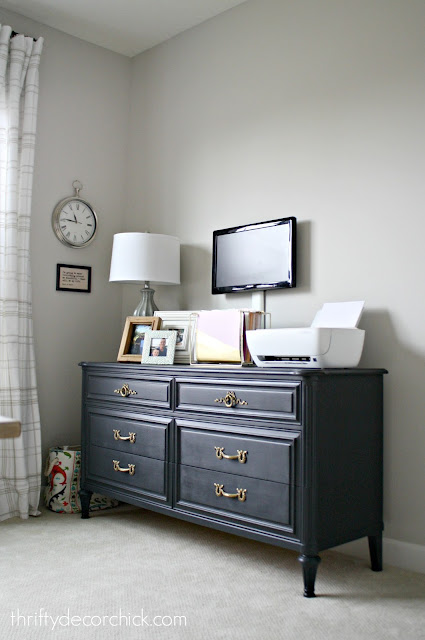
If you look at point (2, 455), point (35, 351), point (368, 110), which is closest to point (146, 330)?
point (35, 351)

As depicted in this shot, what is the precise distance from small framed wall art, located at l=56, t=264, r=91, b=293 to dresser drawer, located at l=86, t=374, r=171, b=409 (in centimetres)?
65

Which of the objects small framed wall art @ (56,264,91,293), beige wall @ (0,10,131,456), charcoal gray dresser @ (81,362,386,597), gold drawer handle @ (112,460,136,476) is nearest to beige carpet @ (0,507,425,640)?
charcoal gray dresser @ (81,362,386,597)

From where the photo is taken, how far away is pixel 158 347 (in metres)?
3.11

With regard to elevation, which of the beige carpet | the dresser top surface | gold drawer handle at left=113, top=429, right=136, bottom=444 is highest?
the dresser top surface

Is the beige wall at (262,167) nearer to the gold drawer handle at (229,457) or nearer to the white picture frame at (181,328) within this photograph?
→ the white picture frame at (181,328)

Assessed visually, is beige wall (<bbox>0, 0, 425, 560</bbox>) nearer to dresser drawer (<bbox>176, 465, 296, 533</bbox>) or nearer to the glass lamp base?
the glass lamp base

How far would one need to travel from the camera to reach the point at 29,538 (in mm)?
2918

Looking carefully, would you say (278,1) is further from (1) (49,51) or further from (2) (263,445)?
(2) (263,445)

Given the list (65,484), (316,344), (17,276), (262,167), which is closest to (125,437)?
(65,484)

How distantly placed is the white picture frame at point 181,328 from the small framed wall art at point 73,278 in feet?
2.67

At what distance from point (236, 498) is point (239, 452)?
18 cm

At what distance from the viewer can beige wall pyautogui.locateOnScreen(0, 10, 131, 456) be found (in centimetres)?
362

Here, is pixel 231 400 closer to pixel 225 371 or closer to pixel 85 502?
pixel 225 371

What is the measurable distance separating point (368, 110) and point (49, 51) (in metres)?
1.96
